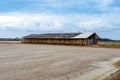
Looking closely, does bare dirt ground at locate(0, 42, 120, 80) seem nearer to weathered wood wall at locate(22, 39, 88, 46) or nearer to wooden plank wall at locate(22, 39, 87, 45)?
weathered wood wall at locate(22, 39, 88, 46)

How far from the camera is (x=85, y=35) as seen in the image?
85.0 metres

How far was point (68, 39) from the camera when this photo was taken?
86.4 metres

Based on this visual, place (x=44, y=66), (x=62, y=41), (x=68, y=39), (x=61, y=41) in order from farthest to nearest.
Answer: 1. (x=61, y=41)
2. (x=62, y=41)
3. (x=68, y=39)
4. (x=44, y=66)

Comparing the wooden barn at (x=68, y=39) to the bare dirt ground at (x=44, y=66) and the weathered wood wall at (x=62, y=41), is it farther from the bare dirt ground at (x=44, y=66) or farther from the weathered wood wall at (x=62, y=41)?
the bare dirt ground at (x=44, y=66)

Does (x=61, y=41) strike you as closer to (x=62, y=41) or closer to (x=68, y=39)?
(x=62, y=41)

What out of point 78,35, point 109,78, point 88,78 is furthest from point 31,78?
point 78,35

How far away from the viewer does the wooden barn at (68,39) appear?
272 ft

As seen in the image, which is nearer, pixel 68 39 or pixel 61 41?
pixel 68 39

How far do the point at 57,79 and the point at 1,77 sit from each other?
8.08ft

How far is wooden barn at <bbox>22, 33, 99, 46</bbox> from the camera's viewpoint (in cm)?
8286

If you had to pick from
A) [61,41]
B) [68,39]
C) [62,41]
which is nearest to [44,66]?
[68,39]

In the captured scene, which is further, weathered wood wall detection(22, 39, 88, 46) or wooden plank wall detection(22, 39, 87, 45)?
wooden plank wall detection(22, 39, 87, 45)

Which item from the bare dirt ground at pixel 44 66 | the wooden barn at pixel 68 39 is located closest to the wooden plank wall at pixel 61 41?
the wooden barn at pixel 68 39

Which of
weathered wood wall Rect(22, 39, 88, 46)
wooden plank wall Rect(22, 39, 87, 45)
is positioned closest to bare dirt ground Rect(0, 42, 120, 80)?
weathered wood wall Rect(22, 39, 88, 46)
